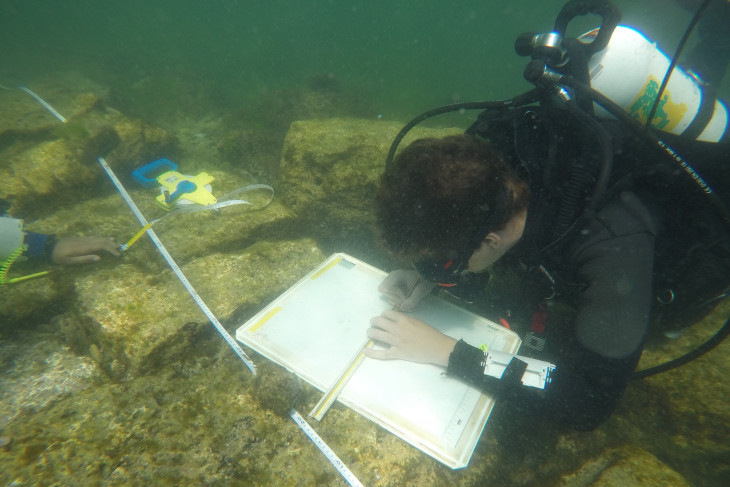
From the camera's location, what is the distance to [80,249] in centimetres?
281

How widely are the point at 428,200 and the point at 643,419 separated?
2537 mm

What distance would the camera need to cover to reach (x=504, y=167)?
5.60 ft

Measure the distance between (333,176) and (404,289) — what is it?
1668 millimetres

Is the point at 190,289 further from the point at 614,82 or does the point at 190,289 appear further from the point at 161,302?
the point at 614,82

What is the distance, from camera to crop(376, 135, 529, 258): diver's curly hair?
1.55m

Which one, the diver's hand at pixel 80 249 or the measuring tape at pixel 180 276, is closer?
the measuring tape at pixel 180 276

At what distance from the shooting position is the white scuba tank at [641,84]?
2096mm

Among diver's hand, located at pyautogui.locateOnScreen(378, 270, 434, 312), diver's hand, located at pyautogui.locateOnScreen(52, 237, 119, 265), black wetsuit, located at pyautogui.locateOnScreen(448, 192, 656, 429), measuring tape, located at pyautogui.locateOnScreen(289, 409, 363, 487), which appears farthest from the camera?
diver's hand, located at pyautogui.locateOnScreen(52, 237, 119, 265)

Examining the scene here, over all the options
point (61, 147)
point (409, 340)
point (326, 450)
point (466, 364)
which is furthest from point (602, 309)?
point (61, 147)

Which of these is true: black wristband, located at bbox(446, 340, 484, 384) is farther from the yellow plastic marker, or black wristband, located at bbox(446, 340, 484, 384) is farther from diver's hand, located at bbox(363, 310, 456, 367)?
the yellow plastic marker

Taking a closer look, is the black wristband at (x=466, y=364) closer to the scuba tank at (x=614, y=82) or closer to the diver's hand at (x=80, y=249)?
the scuba tank at (x=614, y=82)

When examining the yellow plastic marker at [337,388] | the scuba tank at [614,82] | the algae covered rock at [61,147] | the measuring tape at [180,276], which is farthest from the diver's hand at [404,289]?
the algae covered rock at [61,147]

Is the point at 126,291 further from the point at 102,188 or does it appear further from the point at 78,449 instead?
the point at 102,188

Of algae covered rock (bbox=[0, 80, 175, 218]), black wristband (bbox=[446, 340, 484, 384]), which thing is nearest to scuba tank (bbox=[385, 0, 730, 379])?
black wristband (bbox=[446, 340, 484, 384])
